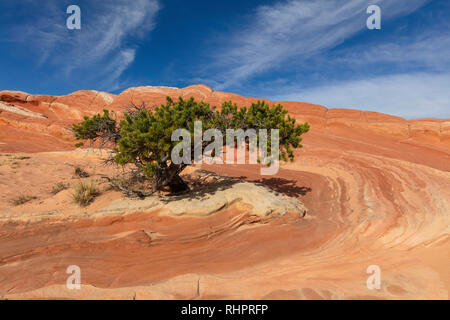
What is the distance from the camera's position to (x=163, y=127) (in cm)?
664

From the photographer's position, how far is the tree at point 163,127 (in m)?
6.56

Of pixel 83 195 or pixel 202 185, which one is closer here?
pixel 83 195

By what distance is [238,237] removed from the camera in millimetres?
7082

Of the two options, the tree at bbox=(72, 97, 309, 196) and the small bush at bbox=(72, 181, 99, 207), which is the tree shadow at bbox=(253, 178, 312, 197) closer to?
the tree at bbox=(72, 97, 309, 196)

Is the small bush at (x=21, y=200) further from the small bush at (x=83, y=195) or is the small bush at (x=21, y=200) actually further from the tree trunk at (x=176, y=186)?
the tree trunk at (x=176, y=186)

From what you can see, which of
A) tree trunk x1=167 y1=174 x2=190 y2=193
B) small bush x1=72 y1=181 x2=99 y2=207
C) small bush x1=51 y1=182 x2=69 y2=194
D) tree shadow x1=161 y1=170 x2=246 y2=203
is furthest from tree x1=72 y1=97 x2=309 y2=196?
small bush x1=51 y1=182 x2=69 y2=194

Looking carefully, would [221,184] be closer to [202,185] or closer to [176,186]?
[202,185]

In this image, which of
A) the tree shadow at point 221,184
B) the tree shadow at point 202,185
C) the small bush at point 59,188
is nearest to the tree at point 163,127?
the tree shadow at point 202,185

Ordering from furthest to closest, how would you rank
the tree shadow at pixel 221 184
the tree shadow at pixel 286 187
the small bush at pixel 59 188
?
1. the tree shadow at pixel 286 187
2. the tree shadow at pixel 221 184
3. the small bush at pixel 59 188

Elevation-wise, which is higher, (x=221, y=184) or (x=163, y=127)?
(x=163, y=127)

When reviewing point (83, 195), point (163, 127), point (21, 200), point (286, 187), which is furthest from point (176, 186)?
point (286, 187)

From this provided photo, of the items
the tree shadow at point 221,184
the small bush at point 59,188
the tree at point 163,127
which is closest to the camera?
the tree at point 163,127

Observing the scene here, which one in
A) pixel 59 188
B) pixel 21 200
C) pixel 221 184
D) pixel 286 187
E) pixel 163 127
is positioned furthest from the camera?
pixel 286 187
